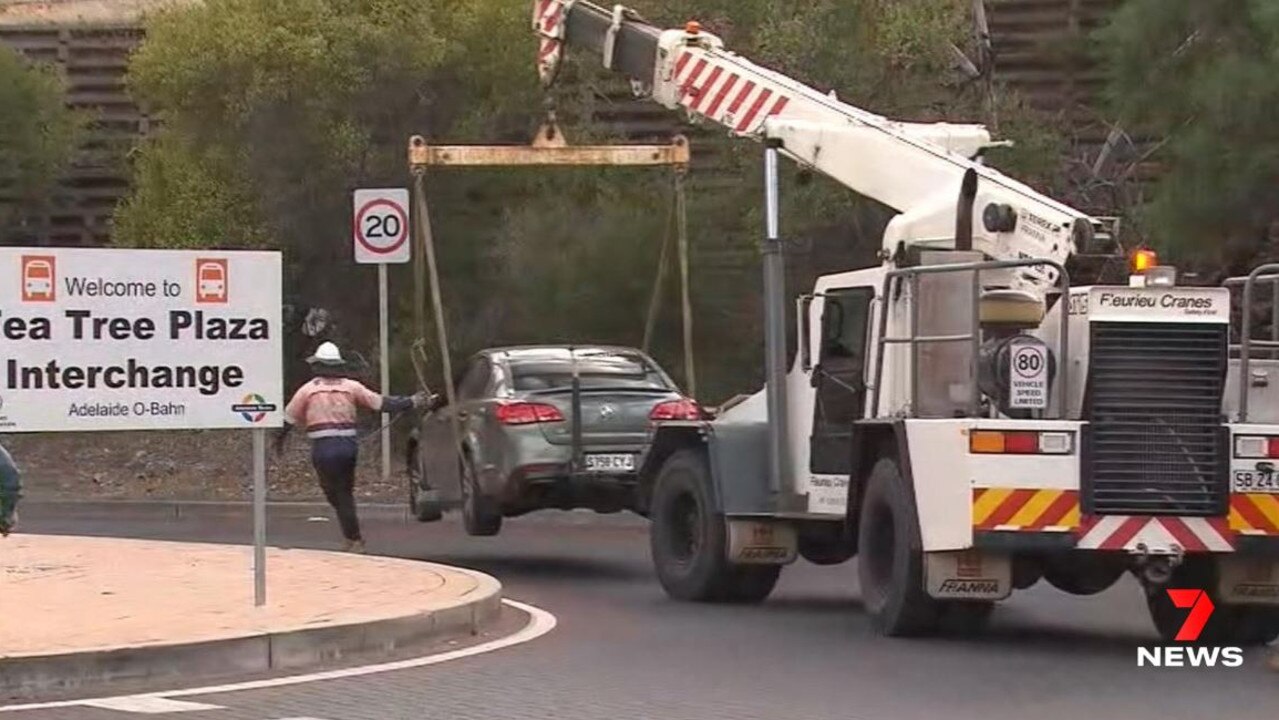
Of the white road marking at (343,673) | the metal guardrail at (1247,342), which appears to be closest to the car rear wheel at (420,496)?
the white road marking at (343,673)

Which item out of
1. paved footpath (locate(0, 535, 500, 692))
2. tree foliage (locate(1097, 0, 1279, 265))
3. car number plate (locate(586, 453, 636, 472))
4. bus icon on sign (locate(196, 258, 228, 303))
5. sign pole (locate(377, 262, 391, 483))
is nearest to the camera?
paved footpath (locate(0, 535, 500, 692))

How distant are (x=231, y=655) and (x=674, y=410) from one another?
19.7 feet

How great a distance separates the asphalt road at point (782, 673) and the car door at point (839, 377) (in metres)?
1.01

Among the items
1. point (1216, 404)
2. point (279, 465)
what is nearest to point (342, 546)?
point (279, 465)

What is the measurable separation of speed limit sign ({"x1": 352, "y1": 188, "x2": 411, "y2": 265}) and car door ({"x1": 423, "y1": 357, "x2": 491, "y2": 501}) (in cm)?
427

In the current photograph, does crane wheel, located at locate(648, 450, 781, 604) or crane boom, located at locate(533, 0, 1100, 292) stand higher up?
crane boom, located at locate(533, 0, 1100, 292)

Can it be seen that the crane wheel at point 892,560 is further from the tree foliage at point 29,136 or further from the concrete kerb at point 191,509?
the tree foliage at point 29,136

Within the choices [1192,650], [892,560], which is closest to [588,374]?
[892,560]

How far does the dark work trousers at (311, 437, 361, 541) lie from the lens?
59.8 feet

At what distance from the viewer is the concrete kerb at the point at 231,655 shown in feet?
37.9

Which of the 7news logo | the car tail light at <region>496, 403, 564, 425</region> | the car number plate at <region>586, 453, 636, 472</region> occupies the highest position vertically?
the car tail light at <region>496, 403, 564, 425</region>

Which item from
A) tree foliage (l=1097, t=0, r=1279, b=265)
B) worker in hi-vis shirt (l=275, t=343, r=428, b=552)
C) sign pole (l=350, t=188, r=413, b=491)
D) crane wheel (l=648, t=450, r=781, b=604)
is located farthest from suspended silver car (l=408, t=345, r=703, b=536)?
tree foliage (l=1097, t=0, r=1279, b=265)

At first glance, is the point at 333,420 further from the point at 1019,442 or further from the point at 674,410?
the point at 1019,442

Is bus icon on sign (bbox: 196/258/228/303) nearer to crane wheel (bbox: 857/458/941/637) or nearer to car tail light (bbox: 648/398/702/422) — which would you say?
crane wheel (bbox: 857/458/941/637)
